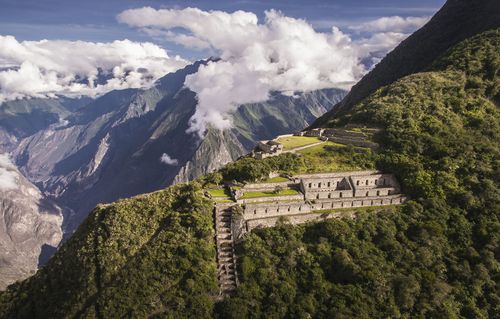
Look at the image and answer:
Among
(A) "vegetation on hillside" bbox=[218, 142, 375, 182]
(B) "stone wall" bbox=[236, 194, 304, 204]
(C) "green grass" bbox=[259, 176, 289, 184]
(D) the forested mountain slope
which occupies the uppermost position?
(D) the forested mountain slope

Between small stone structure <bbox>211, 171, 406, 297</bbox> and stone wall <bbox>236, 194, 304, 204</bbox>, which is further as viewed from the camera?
stone wall <bbox>236, 194, 304, 204</bbox>

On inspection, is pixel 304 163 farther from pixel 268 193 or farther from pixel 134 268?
pixel 134 268

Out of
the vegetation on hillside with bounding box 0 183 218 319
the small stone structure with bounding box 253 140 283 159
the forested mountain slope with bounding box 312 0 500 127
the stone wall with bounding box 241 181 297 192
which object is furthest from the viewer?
the forested mountain slope with bounding box 312 0 500 127

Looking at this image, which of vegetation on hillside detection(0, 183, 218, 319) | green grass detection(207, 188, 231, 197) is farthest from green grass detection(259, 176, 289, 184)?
vegetation on hillside detection(0, 183, 218, 319)

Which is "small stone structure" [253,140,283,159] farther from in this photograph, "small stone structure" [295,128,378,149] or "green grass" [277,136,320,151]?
"small stone structure" [295,128,378,149]

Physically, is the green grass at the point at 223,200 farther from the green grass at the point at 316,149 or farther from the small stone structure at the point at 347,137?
the small stone structure at the point at 347,137

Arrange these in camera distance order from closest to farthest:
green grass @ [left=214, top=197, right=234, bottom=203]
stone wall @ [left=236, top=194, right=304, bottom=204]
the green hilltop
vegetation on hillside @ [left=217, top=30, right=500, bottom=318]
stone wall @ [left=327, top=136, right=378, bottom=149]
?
the green hilltop, vegetation on hillside @ [left=217, top=30, right=500, bottom=318], green grass @ [left=214, top=197, right=234, bottom=203], stone wall @ [left=236, top=194, right=304, bottom=204], stone wall @ [left=327, top=136, right=378, bottom=149]

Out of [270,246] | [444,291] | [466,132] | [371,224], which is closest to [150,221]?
[270,246]

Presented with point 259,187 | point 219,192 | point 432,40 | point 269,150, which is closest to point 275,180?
point 259,187
